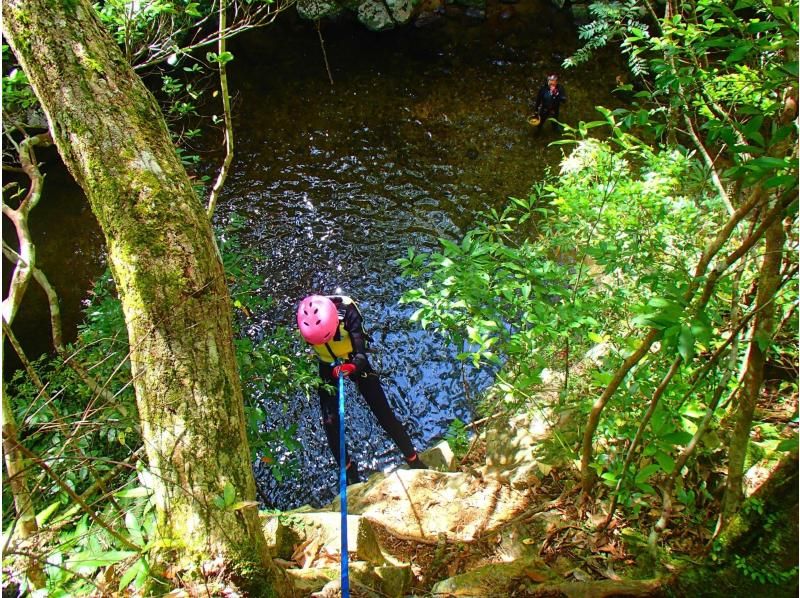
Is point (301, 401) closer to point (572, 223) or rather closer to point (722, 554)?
point (572, 223)

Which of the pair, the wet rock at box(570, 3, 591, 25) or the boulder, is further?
the wet rock at box(570, 3, 591, 25)

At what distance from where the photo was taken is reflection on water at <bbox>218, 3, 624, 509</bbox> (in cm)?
633

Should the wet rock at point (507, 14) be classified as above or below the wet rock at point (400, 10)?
below

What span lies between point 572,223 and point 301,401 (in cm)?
394

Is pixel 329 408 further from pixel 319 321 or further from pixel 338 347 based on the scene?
pixel 319 321

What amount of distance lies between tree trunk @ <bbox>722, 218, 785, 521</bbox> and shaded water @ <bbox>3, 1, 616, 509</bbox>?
3411 millimetres

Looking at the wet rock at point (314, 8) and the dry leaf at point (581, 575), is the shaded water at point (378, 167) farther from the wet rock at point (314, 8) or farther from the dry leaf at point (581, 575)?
the dry leaf at point (581, 575)

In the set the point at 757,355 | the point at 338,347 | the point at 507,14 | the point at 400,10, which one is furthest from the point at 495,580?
the point at 507,14

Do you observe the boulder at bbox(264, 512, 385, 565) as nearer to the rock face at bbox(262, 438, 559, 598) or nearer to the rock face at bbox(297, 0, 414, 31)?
the rock face at bbox(262, 438, 559, 598)

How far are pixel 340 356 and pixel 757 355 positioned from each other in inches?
139

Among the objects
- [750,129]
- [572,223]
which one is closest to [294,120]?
[572,223]

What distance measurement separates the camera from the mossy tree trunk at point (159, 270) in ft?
6.63

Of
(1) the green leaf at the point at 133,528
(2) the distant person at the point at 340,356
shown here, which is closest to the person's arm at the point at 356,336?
(2) the distant person at the point at 340,356

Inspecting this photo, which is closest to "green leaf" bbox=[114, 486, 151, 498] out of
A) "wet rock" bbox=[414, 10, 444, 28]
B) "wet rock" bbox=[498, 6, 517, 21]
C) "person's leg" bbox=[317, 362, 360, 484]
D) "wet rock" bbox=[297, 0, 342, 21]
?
"person's leg" bbox=[317, 362, 360, 484]
